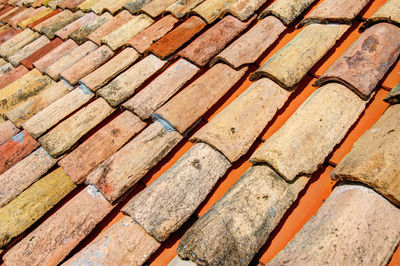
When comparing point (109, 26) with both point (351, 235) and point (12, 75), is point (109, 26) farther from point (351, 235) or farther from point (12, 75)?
point (351, 235)

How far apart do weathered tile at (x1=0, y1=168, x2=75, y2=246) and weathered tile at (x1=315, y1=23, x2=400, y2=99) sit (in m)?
1.79

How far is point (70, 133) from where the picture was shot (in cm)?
209

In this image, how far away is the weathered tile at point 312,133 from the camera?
4.70 feet

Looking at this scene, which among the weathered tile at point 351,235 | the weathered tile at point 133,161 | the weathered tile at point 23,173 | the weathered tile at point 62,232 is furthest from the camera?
the weathered tile at point 23,173

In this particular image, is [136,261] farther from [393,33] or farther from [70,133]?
[393,33]

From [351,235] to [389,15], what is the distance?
1528mm

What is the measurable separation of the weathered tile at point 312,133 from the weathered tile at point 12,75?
2682 millimetres

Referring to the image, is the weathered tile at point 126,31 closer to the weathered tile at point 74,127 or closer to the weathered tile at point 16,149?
the weathered tile at point 74,127

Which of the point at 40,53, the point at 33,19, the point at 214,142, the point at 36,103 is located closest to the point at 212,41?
the point at 214,142

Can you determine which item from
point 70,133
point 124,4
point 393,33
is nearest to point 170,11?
point 124,4

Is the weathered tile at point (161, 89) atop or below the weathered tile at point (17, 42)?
atop

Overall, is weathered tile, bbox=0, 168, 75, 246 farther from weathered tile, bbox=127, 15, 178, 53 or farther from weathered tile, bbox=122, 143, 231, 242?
weathered tile, bbox=127, 15, 178, 53

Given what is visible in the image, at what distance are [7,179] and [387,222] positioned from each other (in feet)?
7.51

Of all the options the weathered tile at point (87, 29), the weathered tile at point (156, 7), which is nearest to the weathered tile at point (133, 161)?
the weathered tile at point (156, 7)
